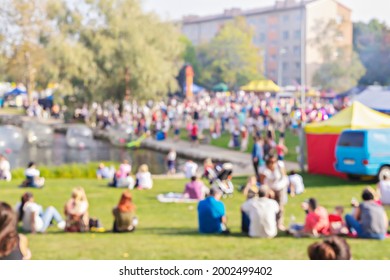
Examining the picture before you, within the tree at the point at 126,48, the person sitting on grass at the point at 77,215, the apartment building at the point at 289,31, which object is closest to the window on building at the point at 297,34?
the apartment building at the point at 289,31

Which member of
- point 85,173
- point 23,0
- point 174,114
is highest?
point 23,0

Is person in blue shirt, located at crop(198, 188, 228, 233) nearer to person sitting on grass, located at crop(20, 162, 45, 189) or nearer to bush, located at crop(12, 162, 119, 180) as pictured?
person sitting on grass, located at crop(20, 162, 45, 189)

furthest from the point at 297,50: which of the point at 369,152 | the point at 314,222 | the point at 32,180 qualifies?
the point at 32,180

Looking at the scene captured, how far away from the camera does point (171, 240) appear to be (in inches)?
404

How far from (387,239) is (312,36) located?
147 inches

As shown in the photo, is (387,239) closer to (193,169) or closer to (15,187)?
(193,169)

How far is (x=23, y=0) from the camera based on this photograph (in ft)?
91.9

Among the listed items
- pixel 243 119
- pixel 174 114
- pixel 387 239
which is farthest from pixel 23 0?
pixel 387 239

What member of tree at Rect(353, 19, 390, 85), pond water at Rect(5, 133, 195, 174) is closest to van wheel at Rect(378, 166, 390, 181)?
tree at Rect(353, 19, 390, 85)

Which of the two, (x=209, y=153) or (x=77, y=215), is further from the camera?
(x=209, y=153)

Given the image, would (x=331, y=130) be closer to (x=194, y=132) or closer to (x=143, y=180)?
(x=143, y=180)

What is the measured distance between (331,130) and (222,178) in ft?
12.5

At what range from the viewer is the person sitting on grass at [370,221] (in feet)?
33.1

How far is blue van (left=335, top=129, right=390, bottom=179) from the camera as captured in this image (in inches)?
655
